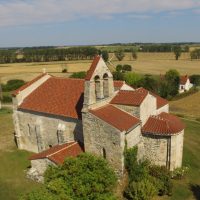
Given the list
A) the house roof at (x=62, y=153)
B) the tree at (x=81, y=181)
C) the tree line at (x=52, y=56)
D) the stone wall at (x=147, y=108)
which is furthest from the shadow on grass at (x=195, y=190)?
the tree line at (x=52, y=56)

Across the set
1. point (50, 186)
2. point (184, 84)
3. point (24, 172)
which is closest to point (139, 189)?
point (50, 186)

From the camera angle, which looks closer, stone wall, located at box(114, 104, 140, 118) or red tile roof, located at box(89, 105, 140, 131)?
red tile roof, located at box(89, 105, 140, 131)

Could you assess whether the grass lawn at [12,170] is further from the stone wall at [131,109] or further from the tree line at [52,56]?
the tree line at [52,56]

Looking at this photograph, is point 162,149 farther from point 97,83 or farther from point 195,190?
point 97,83

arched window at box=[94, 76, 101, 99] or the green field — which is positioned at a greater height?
arched window at box=[94, 76, 101, 99]

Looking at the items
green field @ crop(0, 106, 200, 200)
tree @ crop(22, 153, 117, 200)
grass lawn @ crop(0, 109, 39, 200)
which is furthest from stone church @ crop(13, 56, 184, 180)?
tree @ crop(22, 153, 117, 200)

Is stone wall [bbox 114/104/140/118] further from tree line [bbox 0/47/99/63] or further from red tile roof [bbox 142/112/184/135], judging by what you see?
tree line [bbox 0/47/99/63]
